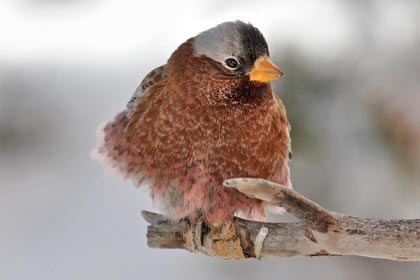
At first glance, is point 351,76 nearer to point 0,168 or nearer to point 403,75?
point 403,75

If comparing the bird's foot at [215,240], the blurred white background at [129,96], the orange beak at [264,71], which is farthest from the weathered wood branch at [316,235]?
the blurred white background at [129,96]

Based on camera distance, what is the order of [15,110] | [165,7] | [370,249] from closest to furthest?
[370,249] < [15,110] < [165,7]

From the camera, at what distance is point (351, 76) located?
7.61 feet

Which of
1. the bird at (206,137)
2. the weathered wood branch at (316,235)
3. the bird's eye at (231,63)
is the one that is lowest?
the weathered wood branch at (316,235)

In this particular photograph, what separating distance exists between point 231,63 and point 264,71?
0.33 feet

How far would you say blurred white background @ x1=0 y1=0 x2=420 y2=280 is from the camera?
2254mm

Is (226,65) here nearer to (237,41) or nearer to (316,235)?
(237,41)

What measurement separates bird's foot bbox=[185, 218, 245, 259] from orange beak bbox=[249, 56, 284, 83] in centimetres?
31

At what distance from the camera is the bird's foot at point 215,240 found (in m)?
1.63

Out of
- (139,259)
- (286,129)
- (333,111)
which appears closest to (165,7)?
(139,259)

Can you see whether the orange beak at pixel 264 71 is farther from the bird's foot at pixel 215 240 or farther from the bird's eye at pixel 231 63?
the bird's foot at pixel 215 240

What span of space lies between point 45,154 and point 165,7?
77 centimetres

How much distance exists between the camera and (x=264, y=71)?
4.99 ft

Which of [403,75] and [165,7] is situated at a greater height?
[165,7]
